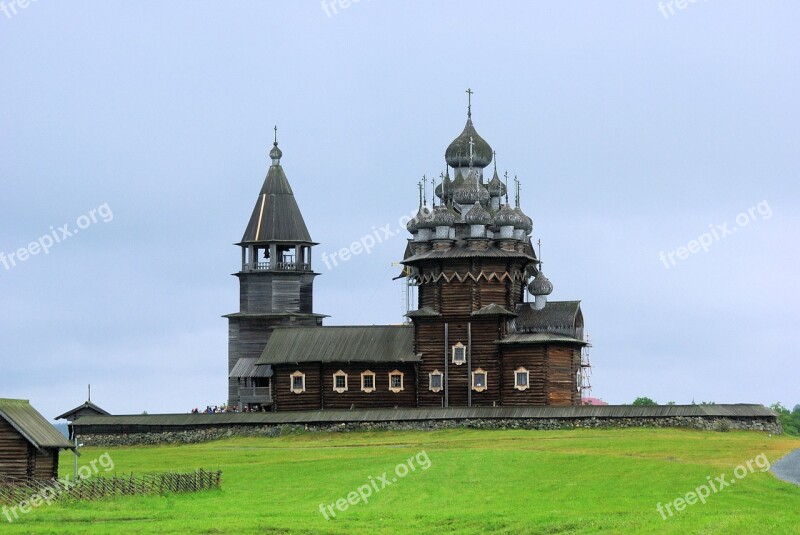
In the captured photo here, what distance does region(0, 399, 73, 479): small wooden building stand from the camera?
56.4 meters

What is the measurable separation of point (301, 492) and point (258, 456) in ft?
51.8

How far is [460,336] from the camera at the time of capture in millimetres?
85562

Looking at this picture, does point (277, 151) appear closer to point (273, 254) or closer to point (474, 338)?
point (273, 254)

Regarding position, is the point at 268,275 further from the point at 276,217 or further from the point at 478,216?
the point at 478,216

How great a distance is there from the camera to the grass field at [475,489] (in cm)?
4503

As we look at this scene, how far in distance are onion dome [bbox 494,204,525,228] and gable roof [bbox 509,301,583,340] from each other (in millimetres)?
4404

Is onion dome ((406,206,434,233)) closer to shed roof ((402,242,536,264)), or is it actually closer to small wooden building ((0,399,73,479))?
shed roof ((402,242,536,264))

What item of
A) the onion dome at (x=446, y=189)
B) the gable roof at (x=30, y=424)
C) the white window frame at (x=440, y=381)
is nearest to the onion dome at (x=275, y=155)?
the onion dome at (x=446, y=189)

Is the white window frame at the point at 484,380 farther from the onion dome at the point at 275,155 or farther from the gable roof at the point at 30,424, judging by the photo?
the gable roof at the point at 30,424

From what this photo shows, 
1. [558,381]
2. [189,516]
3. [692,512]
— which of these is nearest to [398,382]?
[558,381]

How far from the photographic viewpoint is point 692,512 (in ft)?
145

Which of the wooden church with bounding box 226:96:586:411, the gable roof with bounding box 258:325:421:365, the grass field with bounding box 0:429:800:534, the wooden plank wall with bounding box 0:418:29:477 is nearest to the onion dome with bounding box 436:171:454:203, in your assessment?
the wooden church with bounding box 226:96:586:411

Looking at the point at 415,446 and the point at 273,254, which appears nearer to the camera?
the point at 415,446

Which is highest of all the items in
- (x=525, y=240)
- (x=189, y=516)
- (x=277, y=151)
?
(x=277, y=151)
